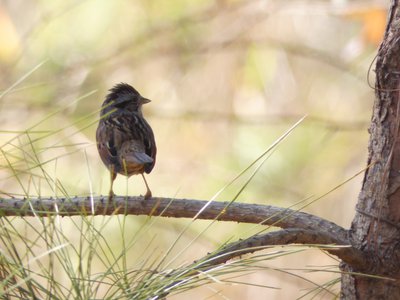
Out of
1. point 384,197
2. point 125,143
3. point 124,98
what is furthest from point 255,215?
point 124,98

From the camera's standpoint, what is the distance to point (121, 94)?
13.6 feet

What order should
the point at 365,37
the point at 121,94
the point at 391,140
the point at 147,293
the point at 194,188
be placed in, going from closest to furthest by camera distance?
the point at 147,293 → the point at 391,140 → the point at 121,94 → the point at 365,37 → the point at 194,188

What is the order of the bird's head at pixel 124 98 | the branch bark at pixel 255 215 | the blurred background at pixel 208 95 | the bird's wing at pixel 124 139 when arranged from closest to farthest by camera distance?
the branch bark at pixel 255 215 → the bird's wing at pixel 124 139 → the bird's head at pixel 124 98 → the blurred background at pixel 208 95

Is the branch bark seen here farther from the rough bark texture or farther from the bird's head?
the bird's head

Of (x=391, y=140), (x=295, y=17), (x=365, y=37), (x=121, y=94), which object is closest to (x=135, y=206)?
(x=391, y=140)

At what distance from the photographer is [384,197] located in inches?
101

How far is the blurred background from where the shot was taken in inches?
219

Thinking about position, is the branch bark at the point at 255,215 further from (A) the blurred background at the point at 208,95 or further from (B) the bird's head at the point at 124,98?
(A) the blurred background at the point at 208,95

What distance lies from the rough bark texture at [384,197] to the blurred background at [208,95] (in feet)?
8.91

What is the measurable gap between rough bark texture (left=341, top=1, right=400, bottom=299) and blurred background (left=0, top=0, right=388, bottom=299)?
2.72m

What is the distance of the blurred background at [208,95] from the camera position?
5.57m

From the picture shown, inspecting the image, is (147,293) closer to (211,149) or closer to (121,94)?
(121,94)

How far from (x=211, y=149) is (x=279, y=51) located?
87 centimetres

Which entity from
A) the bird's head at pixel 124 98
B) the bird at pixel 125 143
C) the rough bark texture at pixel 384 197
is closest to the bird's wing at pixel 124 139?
the bird at pixel 125 143
